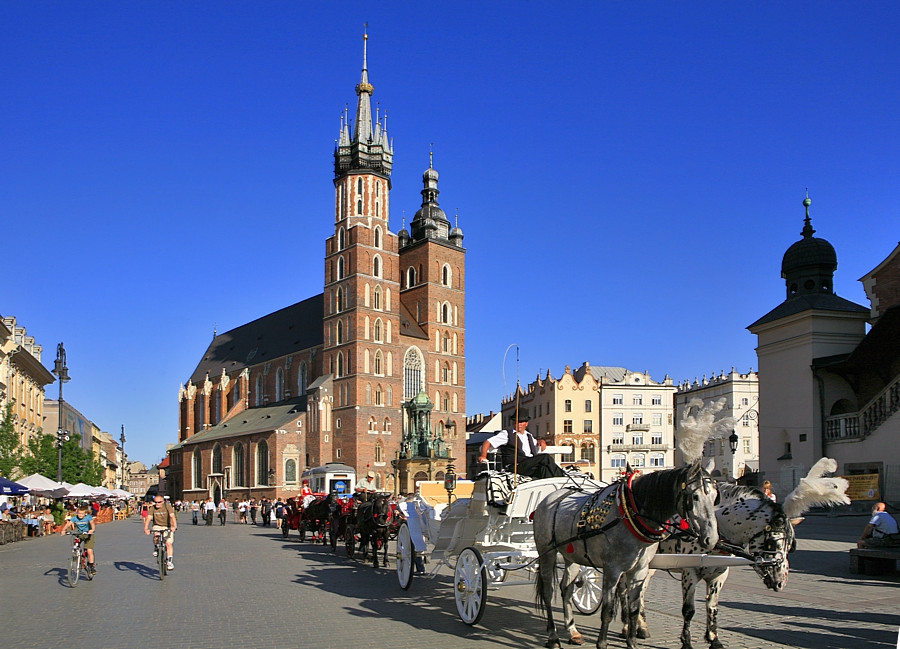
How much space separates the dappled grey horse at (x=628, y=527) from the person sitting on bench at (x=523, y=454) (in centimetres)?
195

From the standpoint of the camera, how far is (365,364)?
66875 millimetres

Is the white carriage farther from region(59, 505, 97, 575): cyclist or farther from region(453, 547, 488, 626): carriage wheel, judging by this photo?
region(59, 505, 97, 575): cyclist

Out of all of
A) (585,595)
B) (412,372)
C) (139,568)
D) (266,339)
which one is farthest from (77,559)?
(266,339)

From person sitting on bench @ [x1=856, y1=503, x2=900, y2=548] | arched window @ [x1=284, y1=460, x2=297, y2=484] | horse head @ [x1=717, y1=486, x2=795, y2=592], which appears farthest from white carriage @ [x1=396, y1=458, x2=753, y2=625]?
arched window @ [x1=284, y1=460, x2=297, y2=484]

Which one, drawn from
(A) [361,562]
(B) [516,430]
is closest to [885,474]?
(A) [361,562]

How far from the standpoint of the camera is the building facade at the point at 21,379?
133 ft

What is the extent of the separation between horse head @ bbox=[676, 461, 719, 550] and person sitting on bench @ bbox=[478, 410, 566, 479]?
11.3 ft

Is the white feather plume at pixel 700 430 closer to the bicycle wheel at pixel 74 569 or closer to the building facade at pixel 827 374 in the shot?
the bicycle wheel at pixel 74 569

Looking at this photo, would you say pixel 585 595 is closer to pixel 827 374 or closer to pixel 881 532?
pixel 881 532

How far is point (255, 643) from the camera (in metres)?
8.73

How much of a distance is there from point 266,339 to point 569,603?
7922 cm

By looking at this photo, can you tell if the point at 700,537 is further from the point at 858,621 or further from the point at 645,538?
the point at 858,621

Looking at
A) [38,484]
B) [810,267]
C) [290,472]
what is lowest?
[290,472]

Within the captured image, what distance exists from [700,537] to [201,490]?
77013 millimetres
